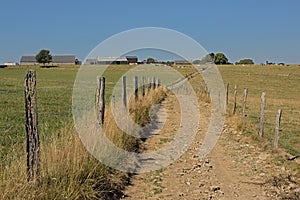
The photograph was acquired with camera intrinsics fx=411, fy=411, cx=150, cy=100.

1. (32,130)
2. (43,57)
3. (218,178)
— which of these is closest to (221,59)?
(43,57)

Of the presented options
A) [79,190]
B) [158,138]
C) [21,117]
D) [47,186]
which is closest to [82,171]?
[79,190]

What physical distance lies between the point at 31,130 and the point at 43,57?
542 feet

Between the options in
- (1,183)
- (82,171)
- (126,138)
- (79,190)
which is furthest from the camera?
(126,138)

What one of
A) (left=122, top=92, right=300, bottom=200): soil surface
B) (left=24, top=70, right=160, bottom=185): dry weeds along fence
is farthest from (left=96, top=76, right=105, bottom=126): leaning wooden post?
(left=24, top=70, right=160, bottom=185): dry weeds along fence

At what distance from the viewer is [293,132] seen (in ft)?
53.5

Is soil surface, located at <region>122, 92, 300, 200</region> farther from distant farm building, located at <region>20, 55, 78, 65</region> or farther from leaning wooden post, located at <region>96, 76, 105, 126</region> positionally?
distant farm building, located at <region>20, 55, 78, 65</region>

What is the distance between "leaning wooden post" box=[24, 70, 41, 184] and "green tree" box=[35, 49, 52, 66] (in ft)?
536

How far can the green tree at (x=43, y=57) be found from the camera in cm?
16262

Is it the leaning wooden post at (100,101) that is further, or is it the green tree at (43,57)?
the green tree at (43,57)

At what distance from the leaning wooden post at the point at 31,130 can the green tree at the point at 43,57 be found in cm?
16334

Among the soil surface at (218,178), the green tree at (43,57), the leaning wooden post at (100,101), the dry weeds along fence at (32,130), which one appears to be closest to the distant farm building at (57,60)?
the green tree at (43,57)

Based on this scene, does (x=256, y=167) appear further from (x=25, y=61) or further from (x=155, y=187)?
(x=25, y=61)

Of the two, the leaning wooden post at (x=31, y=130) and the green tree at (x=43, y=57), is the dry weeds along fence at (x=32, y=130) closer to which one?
the leaning wooden post at (x=31, y=130)

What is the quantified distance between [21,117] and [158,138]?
717 centimetres
